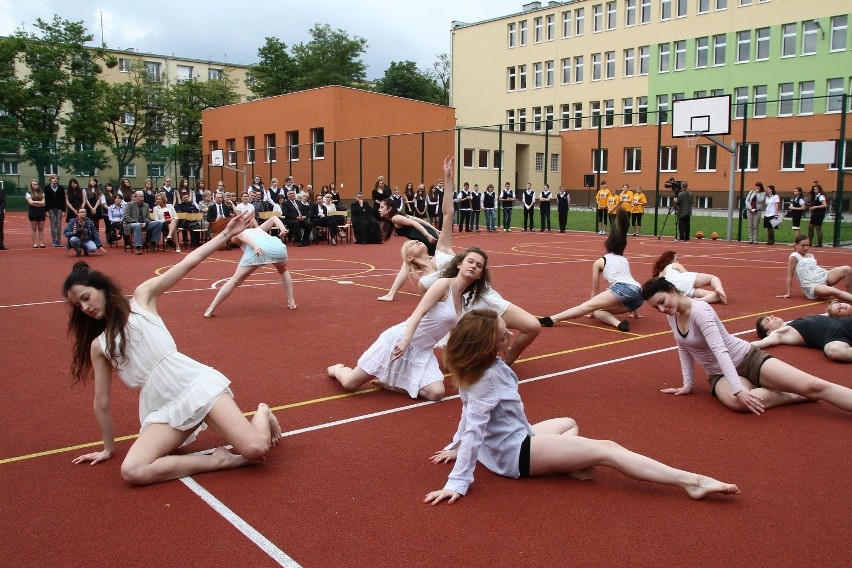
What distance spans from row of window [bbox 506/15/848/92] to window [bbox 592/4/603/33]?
1.83m

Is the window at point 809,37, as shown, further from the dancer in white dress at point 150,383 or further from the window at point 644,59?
the dancer in white dress at point 150,383

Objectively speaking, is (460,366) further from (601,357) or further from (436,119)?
(436,119)

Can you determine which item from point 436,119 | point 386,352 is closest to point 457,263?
point 386,352

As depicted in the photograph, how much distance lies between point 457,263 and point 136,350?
108 inches

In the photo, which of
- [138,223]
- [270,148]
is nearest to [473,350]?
[138,223]

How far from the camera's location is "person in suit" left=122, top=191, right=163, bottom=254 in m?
20.0

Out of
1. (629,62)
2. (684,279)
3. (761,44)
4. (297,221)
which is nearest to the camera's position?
(684,279)

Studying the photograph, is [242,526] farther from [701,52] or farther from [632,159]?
[701,52]

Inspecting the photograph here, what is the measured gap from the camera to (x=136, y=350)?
4.53m

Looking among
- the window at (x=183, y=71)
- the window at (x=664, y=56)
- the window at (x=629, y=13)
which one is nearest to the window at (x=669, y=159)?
the window at (x=664, y=56)

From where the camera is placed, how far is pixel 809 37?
42.4 metres

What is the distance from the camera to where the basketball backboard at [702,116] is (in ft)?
82.0

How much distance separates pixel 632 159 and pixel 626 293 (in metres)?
34.8

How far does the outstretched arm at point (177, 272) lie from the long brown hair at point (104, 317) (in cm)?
16
